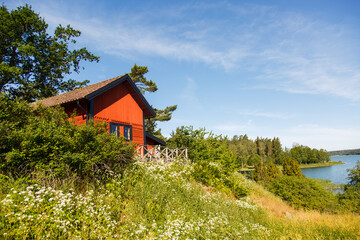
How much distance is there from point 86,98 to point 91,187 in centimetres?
693

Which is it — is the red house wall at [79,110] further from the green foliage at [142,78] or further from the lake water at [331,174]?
the lake water at [331,174]

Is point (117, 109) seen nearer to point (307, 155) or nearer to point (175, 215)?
point (175, 215)

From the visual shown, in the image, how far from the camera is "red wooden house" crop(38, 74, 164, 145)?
42.4ft

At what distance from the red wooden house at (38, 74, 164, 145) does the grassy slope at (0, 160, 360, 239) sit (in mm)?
6444

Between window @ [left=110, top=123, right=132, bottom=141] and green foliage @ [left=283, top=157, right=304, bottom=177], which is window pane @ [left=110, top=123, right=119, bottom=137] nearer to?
window @ [left=110, top=123, right=132, bottom=141]

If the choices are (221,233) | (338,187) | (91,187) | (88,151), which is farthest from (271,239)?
(338,187)

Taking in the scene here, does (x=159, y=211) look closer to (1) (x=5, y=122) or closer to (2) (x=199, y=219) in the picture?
(2) (x=199, y=219)

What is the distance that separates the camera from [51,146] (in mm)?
6387

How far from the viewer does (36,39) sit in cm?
2277

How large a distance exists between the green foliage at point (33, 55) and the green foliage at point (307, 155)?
78835mm

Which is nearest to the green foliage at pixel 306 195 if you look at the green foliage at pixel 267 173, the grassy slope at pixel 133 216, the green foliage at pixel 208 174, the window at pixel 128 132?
the green foliage at pixel 267 173

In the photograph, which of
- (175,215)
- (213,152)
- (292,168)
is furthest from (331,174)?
(175,215)

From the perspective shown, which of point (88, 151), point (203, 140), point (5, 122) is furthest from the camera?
→ point (203, 140)

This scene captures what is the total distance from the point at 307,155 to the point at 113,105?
284 ft
